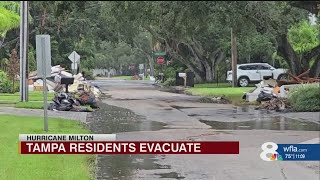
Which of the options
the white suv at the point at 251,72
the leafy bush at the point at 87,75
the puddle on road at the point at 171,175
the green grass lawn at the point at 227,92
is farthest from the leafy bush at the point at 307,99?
the leafy bush at the point at 87,75

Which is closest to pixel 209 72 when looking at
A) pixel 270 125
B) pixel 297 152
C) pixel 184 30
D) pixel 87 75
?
pixel 87 75

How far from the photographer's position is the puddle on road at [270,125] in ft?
49.9

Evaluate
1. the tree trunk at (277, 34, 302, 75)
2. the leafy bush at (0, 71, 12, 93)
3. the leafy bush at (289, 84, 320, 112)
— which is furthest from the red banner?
the leafy bush at (0, 71, 12, 93)

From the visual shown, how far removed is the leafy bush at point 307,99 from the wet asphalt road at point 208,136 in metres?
1.06

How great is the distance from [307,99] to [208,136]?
→ 872 cm

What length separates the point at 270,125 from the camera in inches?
630

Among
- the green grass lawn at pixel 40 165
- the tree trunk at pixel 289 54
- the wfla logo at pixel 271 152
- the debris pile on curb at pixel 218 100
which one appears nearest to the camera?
the wfla logo at pixel 271 152

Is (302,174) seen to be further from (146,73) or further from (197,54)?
(146,73)

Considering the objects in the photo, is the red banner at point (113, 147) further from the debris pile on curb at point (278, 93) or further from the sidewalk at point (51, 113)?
the debris pile on curb at point (278, 93)

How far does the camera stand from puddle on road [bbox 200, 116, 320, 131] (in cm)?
1522

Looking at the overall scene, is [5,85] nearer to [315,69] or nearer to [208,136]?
[315,69]

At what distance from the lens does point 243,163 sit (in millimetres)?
9266

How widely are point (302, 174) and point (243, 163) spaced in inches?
42.6

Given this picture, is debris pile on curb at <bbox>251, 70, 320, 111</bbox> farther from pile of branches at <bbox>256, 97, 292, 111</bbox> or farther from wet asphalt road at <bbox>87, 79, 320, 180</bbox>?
wet asphalt road at <bbox>87, 79, 320, 180</bbox>
